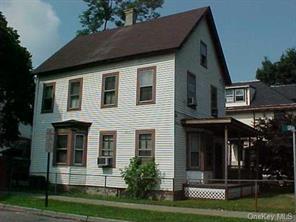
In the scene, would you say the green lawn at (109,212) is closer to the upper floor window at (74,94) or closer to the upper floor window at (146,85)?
the upper floor window at (146,85)

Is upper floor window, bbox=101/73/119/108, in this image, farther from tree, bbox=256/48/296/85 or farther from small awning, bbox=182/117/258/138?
tree, bbox=256/48/296/85

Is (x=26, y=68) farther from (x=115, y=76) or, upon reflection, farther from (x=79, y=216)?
→ (x=79, y=216)

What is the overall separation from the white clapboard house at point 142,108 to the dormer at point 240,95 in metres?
11.8

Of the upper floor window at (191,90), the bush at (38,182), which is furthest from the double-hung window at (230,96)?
the bush at (38,182)

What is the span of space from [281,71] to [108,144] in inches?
1743

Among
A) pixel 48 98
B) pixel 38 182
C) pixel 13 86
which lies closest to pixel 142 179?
pixel 38 182

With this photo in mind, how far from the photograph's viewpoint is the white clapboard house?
72.8 feet

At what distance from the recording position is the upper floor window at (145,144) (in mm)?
22391

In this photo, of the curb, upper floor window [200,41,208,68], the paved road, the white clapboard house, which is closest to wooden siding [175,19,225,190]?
the white clapboard house

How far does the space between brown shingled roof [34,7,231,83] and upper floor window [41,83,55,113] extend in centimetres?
93

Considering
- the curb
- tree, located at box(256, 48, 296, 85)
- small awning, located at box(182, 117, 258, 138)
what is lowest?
the curb

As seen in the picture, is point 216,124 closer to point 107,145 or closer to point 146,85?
point 146,85

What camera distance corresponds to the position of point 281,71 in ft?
206

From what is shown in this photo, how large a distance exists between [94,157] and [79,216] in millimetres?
9815
